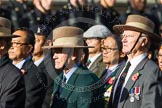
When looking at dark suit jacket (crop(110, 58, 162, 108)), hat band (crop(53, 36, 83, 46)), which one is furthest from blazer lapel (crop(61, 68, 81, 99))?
dark suit jacket (crop(110, 58, 162, 108))

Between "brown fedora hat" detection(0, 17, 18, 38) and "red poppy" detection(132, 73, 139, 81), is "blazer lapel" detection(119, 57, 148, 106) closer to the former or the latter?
"red poppy" detection(132, 73, 139, 81)

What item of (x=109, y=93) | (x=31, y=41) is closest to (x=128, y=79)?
(x=109, y=93)

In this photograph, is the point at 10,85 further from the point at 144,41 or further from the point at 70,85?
the point at 144,41

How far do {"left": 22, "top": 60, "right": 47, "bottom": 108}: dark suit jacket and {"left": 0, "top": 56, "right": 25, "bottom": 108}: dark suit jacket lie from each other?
3.39 ft

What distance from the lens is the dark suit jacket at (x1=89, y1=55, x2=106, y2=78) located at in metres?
9.61

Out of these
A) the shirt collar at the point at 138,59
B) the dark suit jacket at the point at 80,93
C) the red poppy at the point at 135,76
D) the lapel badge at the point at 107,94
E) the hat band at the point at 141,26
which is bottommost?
the lapel badge at the point at 107,94

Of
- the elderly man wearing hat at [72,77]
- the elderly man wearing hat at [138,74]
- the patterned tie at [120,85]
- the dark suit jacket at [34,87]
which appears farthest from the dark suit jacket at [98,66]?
the patterned tie at [120,85]

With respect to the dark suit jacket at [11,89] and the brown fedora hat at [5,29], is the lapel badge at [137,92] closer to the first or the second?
the dark suit jacket at [11,89]

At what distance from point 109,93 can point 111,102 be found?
2.27ft

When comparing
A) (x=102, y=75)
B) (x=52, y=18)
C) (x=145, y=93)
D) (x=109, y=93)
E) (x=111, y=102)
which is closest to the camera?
(x=145, y=93)

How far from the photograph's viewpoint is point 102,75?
942cm

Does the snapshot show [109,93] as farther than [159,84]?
Yes

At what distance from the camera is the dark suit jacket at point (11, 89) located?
7426 millimetres

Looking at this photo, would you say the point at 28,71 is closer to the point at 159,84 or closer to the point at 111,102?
the point at 111,102
